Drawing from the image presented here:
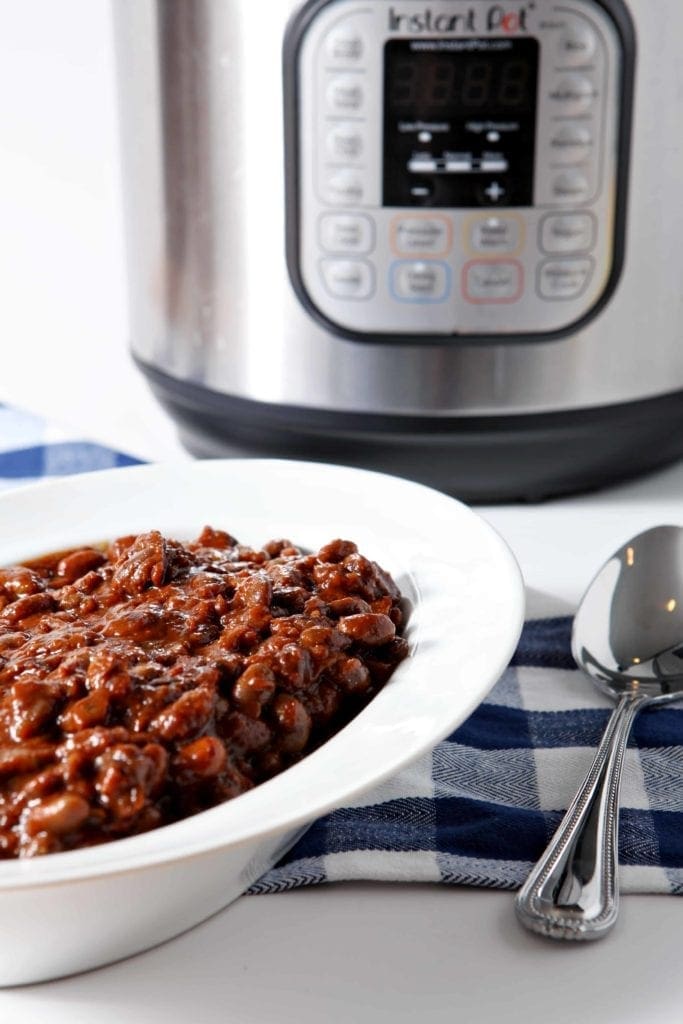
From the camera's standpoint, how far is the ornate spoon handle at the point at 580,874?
513mm

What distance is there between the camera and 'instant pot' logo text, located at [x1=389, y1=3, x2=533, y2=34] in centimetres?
78

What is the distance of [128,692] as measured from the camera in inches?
19.7

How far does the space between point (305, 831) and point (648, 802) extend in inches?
6.4

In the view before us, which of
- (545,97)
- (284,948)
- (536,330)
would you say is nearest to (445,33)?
(545,97)

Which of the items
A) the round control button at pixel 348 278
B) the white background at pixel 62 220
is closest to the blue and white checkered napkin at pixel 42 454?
the white background at pixel 62 220

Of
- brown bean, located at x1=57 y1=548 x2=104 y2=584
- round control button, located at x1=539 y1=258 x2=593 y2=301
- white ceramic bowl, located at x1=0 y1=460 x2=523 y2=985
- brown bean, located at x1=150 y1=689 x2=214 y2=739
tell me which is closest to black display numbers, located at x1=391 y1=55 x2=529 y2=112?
round control button, located at x1=539 y1=258 x2=593 y2=301

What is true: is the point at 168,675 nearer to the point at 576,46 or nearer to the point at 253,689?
the point at 253,689

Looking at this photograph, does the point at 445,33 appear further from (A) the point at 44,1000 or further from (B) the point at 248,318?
(A) the point at 44,1000

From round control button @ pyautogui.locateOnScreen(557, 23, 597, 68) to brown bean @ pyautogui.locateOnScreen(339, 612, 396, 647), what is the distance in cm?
41

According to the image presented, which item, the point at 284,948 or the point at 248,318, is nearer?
the point at 284,948

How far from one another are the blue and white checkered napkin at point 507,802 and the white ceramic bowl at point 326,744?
1.4 inches

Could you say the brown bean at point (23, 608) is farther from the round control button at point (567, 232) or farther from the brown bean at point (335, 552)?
the round control button at point (567, 232)

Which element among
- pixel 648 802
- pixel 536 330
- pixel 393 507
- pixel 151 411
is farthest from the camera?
pixel 151 411

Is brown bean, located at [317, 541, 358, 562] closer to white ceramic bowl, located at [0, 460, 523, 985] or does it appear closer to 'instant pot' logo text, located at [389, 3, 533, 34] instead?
white ceramic bowl, located at [0, 460, 523, 985]
